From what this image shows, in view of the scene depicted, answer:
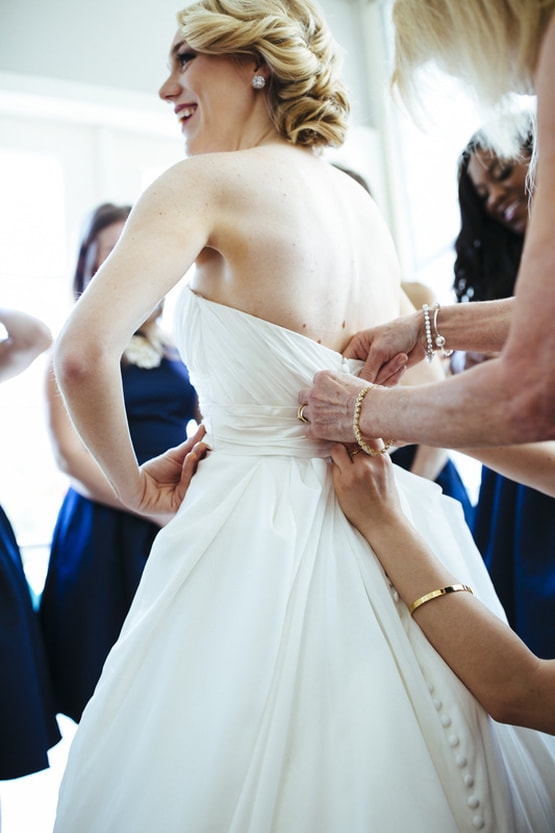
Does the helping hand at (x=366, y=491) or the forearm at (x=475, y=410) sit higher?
the forearm at (x=475, y=410)

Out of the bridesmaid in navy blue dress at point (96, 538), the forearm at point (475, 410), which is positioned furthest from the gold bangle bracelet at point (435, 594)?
the bridesmaid in navy blue dress at point (96, 538)

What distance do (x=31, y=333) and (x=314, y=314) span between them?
0.90 meters

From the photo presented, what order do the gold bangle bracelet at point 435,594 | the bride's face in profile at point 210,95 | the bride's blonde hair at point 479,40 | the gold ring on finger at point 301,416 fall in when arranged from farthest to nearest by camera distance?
the bride's face in profile at point 210,95 < the gold ring on finger at point 301,416 < the gold bangle bracelet at point 435,594 < the bride's blonde hair at point 479,40

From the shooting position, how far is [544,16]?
0.67 meters

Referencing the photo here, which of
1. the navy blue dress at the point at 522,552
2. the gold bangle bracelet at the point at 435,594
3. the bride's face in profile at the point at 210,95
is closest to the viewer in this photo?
the gold bangle bracelet at the point at 435,594

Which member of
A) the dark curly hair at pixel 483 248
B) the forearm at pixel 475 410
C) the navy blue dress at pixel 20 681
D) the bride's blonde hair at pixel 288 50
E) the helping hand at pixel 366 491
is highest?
the bride's blonde hair at pixel 288 50

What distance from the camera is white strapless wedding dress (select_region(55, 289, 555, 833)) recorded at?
0.68 metres

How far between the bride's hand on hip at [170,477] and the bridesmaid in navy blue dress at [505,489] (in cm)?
83

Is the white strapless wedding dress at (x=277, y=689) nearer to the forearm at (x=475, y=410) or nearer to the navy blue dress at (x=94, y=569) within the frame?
the forearm at (x=475, y=410)

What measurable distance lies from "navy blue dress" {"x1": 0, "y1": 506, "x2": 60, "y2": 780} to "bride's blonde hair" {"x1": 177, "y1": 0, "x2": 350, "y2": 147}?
1146mm

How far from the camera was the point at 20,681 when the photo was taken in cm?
151

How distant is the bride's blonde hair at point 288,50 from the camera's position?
1.04 metres

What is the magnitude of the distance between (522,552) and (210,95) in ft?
3.72

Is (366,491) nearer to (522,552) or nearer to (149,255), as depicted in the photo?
(149,255)
